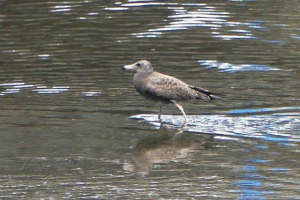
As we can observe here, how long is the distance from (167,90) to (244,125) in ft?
4.38

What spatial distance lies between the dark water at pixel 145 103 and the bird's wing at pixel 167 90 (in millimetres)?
317

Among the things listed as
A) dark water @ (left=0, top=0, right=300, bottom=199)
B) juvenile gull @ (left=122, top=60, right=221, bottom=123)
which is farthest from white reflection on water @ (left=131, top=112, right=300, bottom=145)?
juvenile gull @ (left=122, top=60, right=221, bottom=123)

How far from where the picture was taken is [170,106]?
527 inches

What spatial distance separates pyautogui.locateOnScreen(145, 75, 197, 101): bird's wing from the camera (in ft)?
39.6

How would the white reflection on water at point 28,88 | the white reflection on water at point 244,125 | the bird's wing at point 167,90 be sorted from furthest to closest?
1. the white reflection on water at point 28,88
2. the bird's wing at point 167,90
3. the white reflection on water at point 244,125

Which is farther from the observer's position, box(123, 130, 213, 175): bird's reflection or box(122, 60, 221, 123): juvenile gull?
box(122, 60, 221, 123): juvenile gull

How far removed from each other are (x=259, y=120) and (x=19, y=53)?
6.17 m

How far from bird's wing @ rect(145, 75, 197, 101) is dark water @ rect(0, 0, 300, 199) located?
317 mm

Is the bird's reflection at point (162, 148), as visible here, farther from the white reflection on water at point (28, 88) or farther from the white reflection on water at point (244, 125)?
the white reflection on water at point (28, 88)

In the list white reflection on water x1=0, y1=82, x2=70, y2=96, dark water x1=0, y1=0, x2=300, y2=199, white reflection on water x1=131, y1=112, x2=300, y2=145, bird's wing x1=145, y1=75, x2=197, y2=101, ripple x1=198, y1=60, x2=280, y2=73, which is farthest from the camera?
ripple x1=198, y1=60, x2=280, y2=73

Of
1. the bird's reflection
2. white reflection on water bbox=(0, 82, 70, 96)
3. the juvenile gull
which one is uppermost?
the juvenile gull

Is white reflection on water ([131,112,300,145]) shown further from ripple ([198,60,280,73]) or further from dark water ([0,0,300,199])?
ripple ([198,60,280,73])

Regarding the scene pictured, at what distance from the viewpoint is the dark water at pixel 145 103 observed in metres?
9.05

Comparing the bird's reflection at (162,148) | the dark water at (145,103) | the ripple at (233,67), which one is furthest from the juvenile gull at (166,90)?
the ripple at (233,67)
